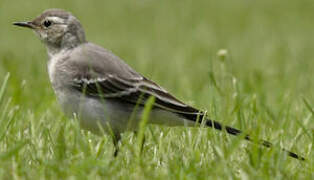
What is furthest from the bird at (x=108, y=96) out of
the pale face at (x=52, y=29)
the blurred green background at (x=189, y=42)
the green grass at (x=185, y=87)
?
the blurred green background at (x=189, y=42)

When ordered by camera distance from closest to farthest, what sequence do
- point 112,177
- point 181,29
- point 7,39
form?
point 112,177 < point 7,39 < point 181,29

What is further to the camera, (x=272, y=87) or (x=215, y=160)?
(x=272, y=87)

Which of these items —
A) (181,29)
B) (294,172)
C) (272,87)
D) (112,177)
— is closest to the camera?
(112,177)

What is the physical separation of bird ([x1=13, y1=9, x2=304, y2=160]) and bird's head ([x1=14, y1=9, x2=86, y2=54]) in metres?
0.24

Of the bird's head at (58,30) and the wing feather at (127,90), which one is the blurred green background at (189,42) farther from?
the wing feather at (127,90)

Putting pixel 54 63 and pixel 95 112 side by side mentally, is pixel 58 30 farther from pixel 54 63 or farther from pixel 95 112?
pixel 95 112

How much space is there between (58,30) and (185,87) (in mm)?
3614

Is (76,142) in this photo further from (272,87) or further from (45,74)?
(45,74)

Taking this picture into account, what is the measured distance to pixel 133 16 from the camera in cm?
1691

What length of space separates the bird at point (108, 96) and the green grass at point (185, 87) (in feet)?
0.63

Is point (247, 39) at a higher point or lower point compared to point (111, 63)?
lower

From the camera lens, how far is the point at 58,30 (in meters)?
6.79

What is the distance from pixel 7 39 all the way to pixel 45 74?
3.76 meters

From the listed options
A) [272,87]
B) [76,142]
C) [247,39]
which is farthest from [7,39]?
[76,142]
